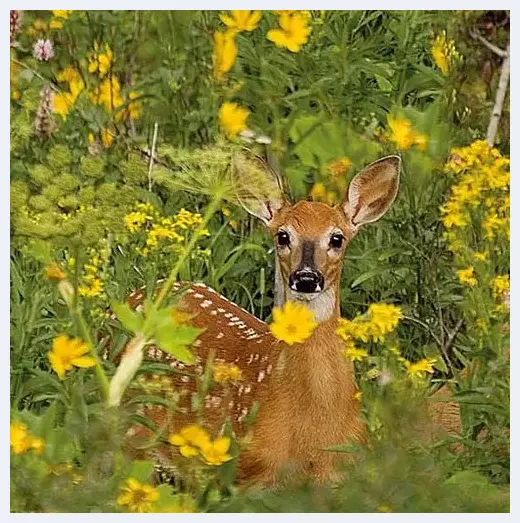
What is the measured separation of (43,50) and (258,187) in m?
0.52

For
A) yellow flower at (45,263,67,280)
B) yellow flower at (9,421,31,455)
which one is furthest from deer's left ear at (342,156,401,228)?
yellow flower at (9,421,31,455)

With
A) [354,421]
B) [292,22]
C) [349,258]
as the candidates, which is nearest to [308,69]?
[292,22]

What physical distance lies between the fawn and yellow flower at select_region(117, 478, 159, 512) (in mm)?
111

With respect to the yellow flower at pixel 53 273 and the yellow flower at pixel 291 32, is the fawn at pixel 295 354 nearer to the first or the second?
the yellow flower at pixel 53 273

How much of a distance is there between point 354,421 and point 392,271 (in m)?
0.31

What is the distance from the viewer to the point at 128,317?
3.93m

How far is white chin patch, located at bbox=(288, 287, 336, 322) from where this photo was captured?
389 centimetres

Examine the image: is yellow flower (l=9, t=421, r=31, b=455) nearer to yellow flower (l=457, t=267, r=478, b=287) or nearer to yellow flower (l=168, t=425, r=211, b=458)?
yellow flower (l=168, t=425, r=211, b=458)

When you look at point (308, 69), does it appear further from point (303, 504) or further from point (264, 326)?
point (303, 504)

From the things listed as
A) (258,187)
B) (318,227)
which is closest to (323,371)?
(318,227)

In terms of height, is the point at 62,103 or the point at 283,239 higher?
the point at 62,103

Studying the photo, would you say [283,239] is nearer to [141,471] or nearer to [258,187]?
[258,187]

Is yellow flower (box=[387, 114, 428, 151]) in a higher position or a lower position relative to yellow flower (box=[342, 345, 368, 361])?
higher

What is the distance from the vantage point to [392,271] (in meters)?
3.96
